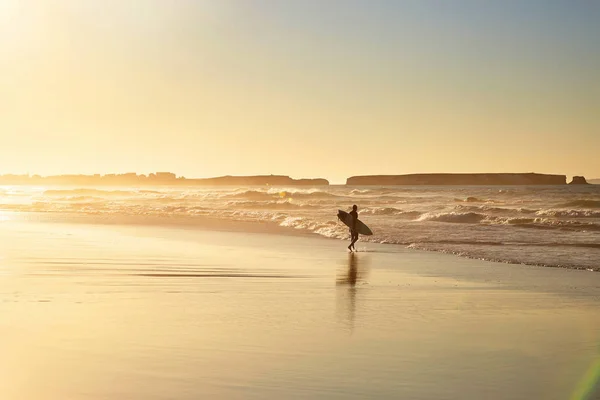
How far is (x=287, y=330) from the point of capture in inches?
389

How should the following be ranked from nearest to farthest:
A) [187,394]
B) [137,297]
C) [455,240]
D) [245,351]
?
[187,394] < [245,351] < [137,297] < [455,240]

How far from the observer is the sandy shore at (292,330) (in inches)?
281

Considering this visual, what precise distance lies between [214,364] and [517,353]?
3.78m

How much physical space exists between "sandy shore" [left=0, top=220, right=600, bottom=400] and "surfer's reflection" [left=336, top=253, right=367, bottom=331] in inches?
2.4

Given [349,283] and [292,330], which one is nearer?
[292,330]

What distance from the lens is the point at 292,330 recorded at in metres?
9.88

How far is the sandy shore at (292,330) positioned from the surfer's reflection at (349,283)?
2.4 inches

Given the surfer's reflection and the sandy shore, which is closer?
the sandy shore

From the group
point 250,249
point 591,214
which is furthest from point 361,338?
point 591,214

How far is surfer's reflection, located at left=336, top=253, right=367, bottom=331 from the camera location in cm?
1146

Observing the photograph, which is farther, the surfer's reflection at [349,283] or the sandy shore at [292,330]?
the surfer's reflection at [349,283]

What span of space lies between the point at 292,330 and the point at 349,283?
5475 mm

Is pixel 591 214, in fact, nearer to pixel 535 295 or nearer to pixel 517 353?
pixel 535 295

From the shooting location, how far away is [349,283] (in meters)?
15.2
